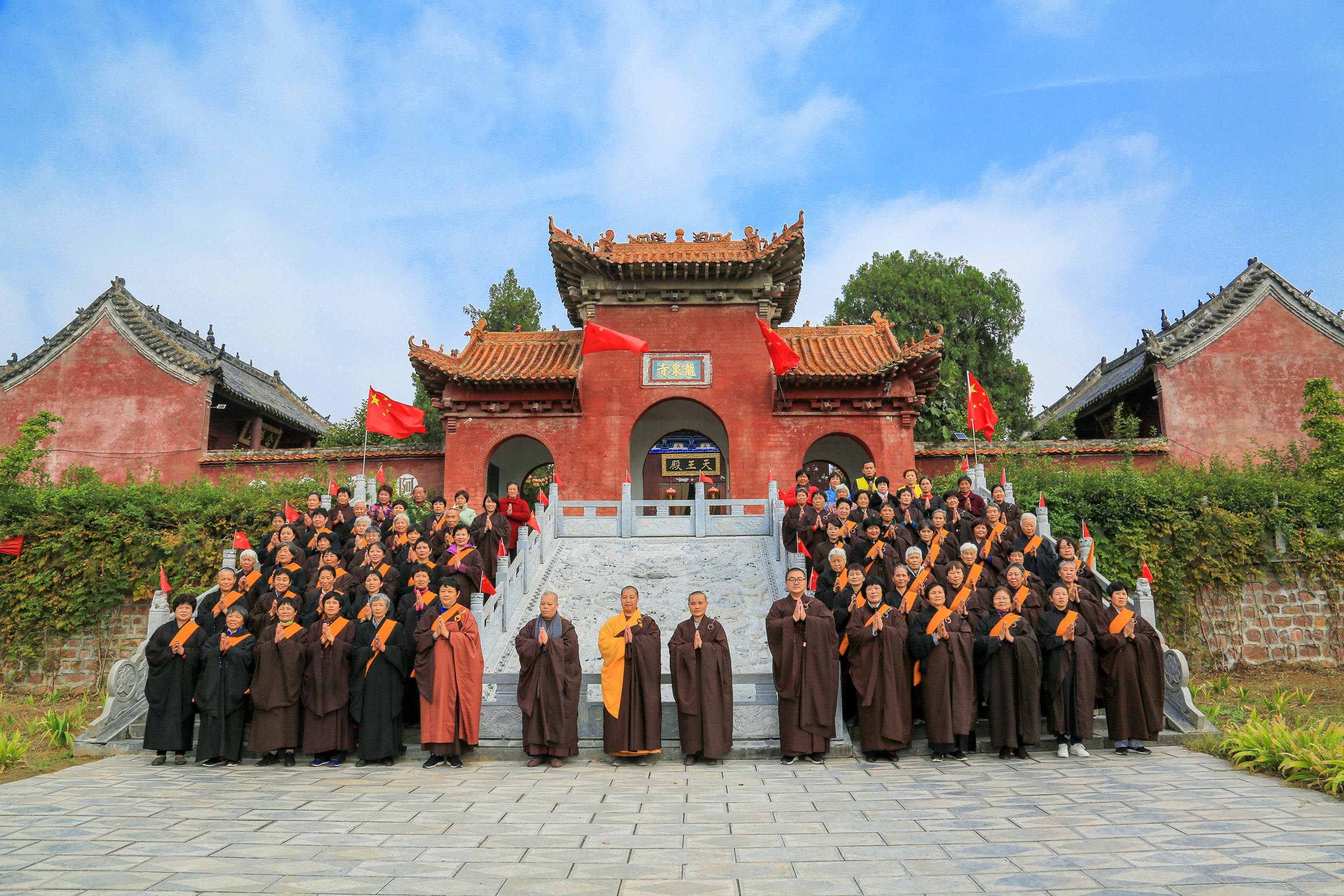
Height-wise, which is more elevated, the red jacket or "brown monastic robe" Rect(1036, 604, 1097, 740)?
the red jacket

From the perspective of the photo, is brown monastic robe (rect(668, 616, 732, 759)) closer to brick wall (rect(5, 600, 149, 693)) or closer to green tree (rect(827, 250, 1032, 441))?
brick wall (rect(5, 600, 149, 693))

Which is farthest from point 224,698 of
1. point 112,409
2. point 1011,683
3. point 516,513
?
point 112,409

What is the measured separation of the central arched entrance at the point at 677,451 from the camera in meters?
15.5

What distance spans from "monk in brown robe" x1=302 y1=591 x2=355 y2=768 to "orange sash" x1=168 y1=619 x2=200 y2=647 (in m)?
1.11

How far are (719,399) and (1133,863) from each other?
11.2 m

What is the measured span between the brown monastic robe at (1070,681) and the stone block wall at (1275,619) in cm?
612

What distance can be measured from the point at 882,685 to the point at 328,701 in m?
4.48

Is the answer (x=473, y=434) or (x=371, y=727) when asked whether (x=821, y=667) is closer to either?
(x=371, y=727)

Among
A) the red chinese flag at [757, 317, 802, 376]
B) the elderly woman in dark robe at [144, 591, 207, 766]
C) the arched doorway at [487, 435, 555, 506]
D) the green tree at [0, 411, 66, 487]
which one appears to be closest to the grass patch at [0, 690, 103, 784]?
the elderly woman in dark robe at [144, 591, 207, 766]

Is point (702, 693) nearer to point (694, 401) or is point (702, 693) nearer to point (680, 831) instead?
point (680, 831)

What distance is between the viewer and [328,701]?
6250 mm

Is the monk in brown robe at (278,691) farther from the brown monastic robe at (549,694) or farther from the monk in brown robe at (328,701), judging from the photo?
the brown monastic robe at (549,694)

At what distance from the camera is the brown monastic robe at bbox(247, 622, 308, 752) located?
6.25 meters

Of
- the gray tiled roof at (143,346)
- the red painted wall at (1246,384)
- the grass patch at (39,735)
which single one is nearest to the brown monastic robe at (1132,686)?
the grass patch at (39,735)
